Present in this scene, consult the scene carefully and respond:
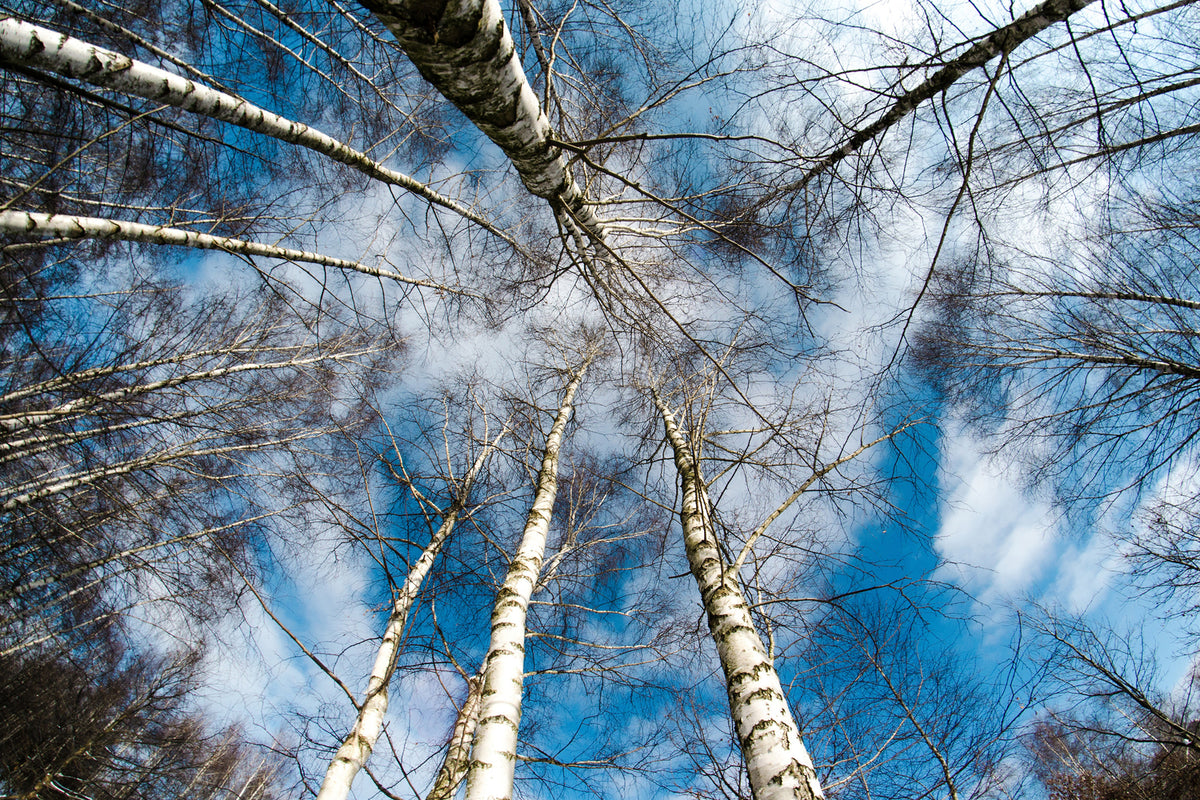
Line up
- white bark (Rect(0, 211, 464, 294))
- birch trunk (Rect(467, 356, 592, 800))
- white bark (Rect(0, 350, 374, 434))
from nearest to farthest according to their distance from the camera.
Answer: birch trunk (Rect(467, 356, 592, 800)) < white bark (Rect(0, 211, 464, 294)) < white bark (Rect(0, 350, 374, 434))

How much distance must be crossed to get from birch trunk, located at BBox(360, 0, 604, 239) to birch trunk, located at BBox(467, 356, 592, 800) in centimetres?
243

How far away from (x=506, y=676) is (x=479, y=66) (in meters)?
2.81

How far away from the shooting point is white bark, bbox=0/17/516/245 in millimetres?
1872

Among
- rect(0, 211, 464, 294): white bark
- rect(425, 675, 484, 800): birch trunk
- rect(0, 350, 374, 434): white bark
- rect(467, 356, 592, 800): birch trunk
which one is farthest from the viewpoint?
rect(0, 350, 374, 434): white bark

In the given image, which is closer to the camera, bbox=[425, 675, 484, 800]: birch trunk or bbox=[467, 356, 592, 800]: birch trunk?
bbox=[467, 356, 592, 800]: birch trunk

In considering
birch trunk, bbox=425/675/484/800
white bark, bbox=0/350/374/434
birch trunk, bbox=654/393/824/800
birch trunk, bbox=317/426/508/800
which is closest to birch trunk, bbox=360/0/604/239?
birch trunk, bbox=654/393/824/800

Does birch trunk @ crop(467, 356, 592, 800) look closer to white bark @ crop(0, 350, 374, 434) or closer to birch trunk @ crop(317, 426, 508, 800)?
birch trunk @ crop(317, 426, 508, 800)

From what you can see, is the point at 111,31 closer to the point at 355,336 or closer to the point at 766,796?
the point at 355,336

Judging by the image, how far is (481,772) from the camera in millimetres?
1965

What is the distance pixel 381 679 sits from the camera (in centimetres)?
338

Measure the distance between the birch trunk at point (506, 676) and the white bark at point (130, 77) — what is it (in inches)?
113

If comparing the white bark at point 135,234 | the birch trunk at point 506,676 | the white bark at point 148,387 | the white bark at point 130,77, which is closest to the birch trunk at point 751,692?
the birch trunk at point 506,676

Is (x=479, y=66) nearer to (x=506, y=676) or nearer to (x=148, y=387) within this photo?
(x=506, y=676)

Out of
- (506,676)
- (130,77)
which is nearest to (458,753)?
(506,676)
